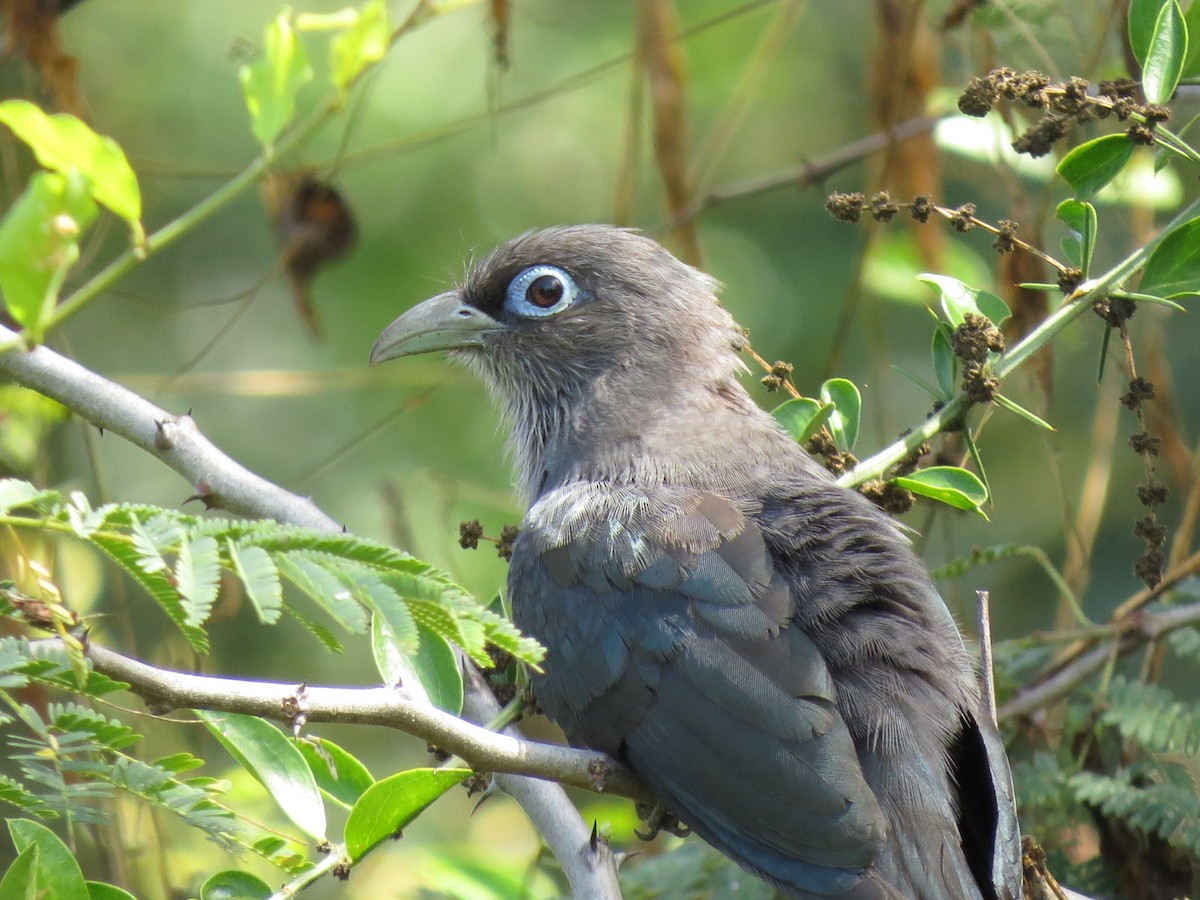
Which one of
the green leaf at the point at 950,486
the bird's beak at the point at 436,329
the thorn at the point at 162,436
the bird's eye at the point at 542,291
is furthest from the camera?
the bird's eye at the point at 542,291

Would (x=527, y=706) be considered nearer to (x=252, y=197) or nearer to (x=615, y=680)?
(x=615, y=680)

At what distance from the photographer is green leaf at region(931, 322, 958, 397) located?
12.0 feet

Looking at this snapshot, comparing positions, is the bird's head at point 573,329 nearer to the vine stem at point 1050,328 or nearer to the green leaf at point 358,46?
the vine stem at point 1050,328

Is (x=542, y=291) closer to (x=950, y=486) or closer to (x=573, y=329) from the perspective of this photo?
(x=573, y=329)

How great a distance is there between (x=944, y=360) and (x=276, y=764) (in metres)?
2.05

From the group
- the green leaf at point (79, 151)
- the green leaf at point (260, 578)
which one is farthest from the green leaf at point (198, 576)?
the green leaf at point (79, 151)

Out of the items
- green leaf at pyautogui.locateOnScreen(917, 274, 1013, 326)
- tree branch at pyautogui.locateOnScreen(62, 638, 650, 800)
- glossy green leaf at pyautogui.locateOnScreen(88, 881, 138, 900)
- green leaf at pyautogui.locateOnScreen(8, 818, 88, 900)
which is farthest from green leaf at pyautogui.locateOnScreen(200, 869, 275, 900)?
green leaf at pyautogui.locateOnScreen(917, 274, 1013, 326)

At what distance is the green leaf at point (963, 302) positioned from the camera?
3.66 metres

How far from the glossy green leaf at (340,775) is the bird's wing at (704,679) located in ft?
2.30

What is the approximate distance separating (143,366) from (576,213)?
10.1 feet

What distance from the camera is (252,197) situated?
891 centimetres

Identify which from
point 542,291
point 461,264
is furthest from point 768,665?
point 461,264

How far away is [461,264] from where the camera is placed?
25.2 ft

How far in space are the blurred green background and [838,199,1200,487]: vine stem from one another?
3.23 metres
